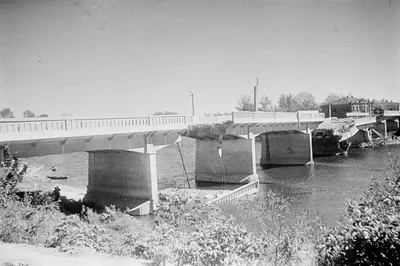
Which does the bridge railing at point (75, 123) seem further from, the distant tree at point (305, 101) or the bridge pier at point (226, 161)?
the distant tree at point (305, 101)

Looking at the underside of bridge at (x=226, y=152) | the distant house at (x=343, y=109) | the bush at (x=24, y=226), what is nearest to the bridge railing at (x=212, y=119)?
the underside of bridge at (x=226, y=152)

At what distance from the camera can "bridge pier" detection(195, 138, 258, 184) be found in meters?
35.9

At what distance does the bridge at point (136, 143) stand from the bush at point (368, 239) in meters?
15.3

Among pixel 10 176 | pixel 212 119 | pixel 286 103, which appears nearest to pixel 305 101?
pixel 286 103

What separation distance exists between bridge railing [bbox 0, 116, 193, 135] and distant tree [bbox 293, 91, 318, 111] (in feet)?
352

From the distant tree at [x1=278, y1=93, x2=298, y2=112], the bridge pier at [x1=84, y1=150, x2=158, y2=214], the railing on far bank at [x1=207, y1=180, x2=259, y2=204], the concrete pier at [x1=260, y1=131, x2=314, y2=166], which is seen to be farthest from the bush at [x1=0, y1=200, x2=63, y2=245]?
the distant tree at [x1=278, y1=93, x2=298, y2=112]

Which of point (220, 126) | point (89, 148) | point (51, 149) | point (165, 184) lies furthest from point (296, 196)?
point (51, 149)

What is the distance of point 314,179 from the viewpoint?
119 feet

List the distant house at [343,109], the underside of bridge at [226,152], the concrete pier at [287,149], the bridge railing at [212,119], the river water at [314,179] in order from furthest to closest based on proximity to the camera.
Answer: the distant house at [343,109], the concrete pier at [287,149], the underside of bridge at [226,152], the bridge railing at [212,119], the river water at [314,179]

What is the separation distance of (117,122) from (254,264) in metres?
15.8

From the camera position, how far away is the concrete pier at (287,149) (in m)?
48.5

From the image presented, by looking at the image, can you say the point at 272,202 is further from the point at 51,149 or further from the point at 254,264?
the point at 51,149

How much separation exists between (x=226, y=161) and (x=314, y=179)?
35.1 feet

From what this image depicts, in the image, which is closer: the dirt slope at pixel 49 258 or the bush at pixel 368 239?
the bush at pixel 368 239
